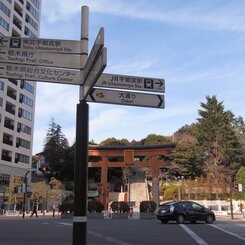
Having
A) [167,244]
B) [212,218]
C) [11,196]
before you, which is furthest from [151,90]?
[11,196]

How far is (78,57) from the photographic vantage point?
6.43 meters

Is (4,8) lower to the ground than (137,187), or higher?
higher

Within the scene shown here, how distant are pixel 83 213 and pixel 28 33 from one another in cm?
6645

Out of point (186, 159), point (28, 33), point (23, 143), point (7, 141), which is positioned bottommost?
point (186, 159)

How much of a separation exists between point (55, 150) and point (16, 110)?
2089cm

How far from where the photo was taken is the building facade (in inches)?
2360

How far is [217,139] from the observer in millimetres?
65438

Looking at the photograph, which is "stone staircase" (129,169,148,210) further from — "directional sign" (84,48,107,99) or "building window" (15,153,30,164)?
"directional sign" (84,48,107,99)

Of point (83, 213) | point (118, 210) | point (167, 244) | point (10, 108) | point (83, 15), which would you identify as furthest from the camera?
point (10, 108)

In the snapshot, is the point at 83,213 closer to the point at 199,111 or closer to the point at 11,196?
the point at 11,196

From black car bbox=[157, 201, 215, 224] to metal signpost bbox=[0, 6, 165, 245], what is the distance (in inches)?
838

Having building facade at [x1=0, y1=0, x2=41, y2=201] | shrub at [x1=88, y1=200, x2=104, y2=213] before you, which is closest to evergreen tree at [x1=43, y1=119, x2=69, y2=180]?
building facade at [x1=0, y1=0, x2=41, y2=201]

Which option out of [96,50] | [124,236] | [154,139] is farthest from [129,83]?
[154,139]

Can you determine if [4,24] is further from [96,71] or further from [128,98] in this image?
[96,71]
